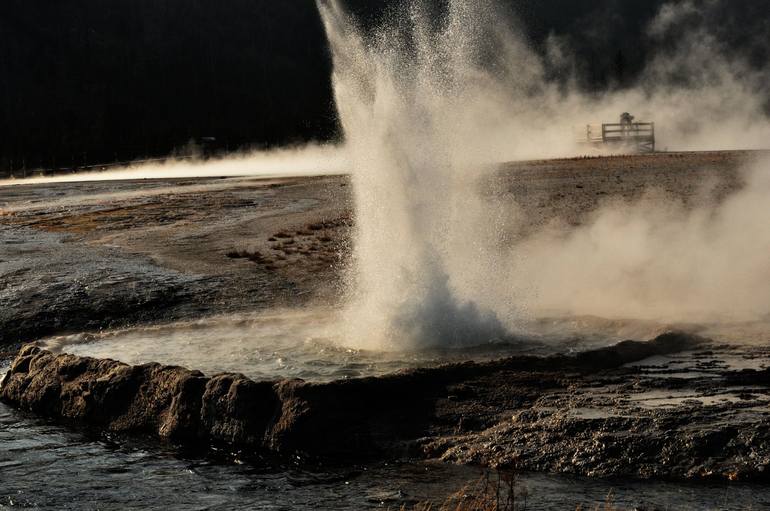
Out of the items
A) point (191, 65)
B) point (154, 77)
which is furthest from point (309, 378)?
point (191, 65)

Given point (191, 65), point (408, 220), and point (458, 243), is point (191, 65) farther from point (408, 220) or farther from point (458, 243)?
point (408, 220)

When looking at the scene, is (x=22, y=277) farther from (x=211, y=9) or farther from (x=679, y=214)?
(x=211, y=9)

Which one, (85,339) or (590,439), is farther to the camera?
(85,339)

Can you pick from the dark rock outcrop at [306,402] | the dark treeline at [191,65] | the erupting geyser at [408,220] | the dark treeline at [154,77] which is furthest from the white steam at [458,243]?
the dark treeline at [154,77]

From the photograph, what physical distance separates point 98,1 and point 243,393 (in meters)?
104

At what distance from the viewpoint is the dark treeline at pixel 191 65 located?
72.1m

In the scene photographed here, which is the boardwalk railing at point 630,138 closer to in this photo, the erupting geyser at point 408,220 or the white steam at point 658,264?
the white steam at point 658,264

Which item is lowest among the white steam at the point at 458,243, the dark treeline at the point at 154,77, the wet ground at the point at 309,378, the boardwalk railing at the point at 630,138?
the wet ground at the point at 309,378

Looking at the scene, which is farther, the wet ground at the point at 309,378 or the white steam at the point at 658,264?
the white steam at the point at 658,264

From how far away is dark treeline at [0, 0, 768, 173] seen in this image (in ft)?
236

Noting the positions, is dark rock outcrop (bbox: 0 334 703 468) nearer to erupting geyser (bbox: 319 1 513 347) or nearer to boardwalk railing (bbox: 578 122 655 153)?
erupting geyser (bbox: 319 1 513 347)

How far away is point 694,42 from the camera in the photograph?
62.3m

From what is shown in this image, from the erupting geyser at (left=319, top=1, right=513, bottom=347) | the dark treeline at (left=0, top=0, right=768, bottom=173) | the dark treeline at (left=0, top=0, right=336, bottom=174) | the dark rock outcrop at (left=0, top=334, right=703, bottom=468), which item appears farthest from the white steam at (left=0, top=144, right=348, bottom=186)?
the dark rock outcrop at (left=0, top=334, right=703, bottom=468)

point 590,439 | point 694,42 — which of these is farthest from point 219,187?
point 694,42
